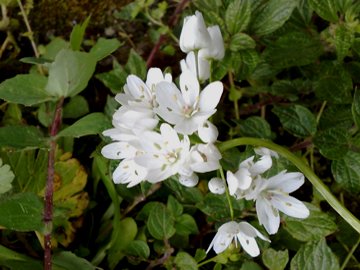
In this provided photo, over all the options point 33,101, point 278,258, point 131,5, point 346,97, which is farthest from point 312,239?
point 131,5

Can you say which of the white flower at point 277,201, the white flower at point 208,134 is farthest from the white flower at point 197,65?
the white flower at point 277,201

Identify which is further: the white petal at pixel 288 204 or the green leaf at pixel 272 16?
the green leaf at pixel 272 16

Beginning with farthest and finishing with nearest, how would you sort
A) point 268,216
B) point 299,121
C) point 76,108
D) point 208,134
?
point 76,108 → point 299,121 → point 268,216 → point 208,134

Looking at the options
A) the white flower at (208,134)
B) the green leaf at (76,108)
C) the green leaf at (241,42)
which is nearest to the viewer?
the white flower at (208,134)

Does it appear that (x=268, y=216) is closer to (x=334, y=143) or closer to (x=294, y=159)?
(x=294, y=159)

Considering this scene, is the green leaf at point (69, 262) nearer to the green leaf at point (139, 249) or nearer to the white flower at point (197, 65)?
the green leaf at point (139, 249)

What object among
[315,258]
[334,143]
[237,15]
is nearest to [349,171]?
[334,143]
